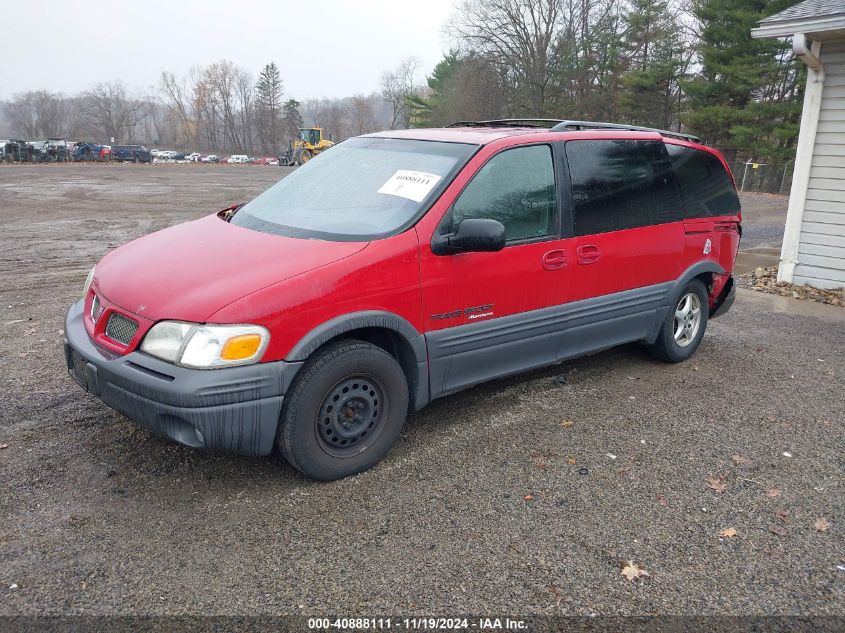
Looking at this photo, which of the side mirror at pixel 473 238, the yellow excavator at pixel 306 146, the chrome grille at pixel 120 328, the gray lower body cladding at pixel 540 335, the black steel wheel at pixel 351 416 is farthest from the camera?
the yellow excavator at pixel 306 146

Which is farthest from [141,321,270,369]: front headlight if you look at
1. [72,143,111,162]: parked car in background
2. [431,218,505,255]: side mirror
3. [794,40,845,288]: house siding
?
[72,143,111,162]: parked car in background

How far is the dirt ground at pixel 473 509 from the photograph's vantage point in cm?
270

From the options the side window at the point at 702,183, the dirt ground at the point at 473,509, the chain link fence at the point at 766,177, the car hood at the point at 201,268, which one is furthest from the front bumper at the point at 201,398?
the chain link fence at the point at 766,177

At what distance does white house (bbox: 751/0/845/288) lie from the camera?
788 centimetres

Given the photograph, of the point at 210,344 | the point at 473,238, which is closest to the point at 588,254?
the point at 473,238

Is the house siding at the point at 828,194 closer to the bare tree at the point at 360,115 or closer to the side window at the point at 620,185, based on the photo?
the side window at the point at 620,185

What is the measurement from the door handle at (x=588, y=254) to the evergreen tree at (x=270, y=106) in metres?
100

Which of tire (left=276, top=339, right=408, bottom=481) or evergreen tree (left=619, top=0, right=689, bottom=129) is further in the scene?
evergreen tree (left=619, top=0, right=689, bottom=129)

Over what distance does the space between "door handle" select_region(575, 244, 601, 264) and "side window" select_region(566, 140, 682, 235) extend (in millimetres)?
101

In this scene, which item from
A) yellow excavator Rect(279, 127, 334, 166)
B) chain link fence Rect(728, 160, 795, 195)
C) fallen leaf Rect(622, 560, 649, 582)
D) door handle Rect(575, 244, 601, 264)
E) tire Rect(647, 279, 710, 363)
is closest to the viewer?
fallen leaf Rect(622, 560, 649, 582)

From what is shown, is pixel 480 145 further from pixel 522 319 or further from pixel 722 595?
pixel 722 595

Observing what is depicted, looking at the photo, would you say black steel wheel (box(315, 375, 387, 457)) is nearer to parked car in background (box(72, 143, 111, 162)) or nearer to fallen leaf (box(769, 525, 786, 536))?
fallen leaf (box(769, 525, 786, 536))

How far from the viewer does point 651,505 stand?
11.2 feet

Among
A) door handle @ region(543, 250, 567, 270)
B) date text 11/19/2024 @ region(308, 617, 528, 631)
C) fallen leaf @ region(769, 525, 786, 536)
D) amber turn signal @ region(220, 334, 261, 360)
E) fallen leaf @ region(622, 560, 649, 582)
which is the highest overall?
door handle @ region(543, 250, 567, 270)
